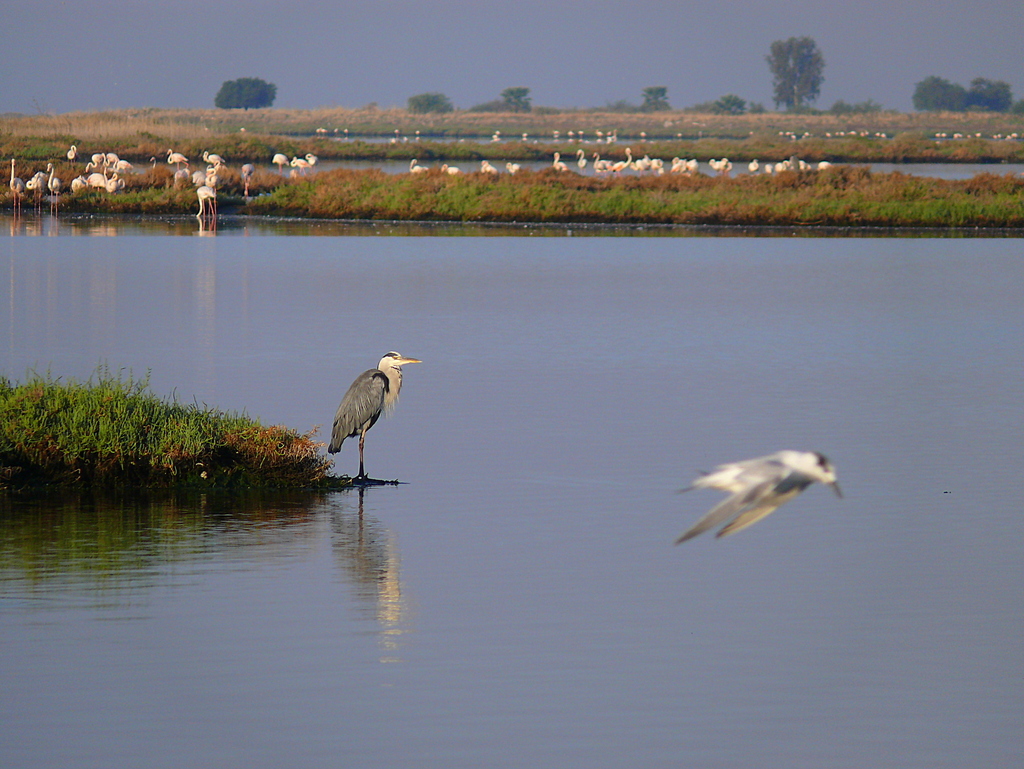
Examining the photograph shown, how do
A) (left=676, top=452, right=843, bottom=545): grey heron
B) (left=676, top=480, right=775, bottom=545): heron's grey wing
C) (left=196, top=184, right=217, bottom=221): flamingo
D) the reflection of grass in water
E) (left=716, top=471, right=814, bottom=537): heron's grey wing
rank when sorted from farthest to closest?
(left=196, top=184, right=217, bottom=221): flamingo
the reflection of grass in water
(left=716, top=471, right=814, bottom=537): heron's grey wing
(left=676, top=452, right=843, bottom=545): grey heron
(left=676, top=480, right=775, bottom=545): heron's grey wing

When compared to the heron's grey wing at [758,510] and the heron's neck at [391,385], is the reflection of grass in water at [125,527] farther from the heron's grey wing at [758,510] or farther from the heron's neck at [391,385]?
the heron's grey wing at [758,510]

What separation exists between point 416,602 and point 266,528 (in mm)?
1884

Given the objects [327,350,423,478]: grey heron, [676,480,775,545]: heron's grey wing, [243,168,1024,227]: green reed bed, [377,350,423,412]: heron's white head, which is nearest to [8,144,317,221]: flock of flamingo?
[243,168,1024,227]: green reed bed

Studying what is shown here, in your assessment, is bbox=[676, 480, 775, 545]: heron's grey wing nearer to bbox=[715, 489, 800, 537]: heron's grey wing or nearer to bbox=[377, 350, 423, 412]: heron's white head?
bbox=[715, 489, 800, 537]: heron's grey wing

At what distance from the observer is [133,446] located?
1112 cm

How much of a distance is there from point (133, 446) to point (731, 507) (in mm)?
7427

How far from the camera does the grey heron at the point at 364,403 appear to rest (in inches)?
453

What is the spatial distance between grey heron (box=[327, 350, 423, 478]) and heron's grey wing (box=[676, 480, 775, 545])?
6.93 meters

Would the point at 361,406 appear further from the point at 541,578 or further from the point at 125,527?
the point at 541,578

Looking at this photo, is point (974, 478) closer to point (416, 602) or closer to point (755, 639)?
point (755, 639)

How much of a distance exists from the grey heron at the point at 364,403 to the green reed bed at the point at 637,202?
99.5 ft

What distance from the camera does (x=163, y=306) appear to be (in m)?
23.4

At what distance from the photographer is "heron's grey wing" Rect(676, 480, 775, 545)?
4434 mm

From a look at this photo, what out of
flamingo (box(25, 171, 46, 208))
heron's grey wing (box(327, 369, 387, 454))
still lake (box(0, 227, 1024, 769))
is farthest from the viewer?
flamingo (box(25, 171, 46, 208))
